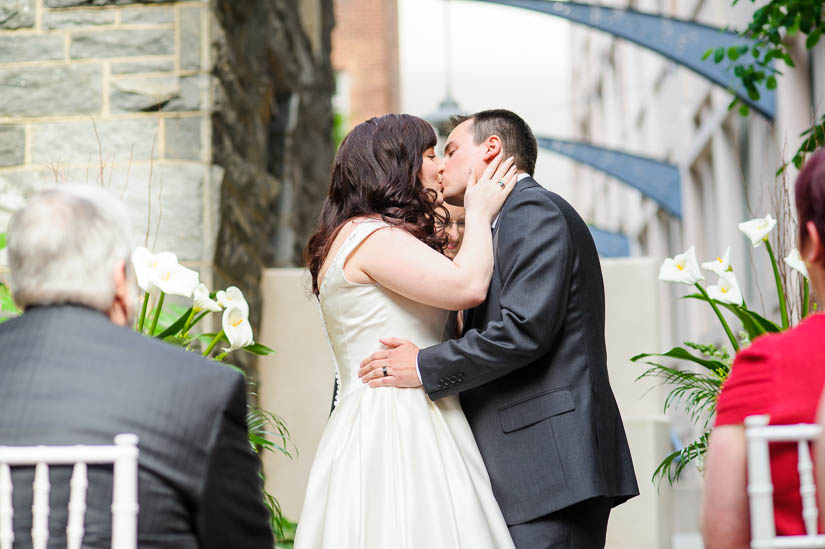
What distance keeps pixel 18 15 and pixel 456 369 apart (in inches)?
123

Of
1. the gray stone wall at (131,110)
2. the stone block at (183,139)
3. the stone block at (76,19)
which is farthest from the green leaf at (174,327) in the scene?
the stone block at (76,19)

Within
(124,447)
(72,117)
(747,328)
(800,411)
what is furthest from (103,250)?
(72,117)

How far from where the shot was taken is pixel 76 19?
4.92 metres

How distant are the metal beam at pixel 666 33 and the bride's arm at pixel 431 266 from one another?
561cm

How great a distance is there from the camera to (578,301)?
293cm

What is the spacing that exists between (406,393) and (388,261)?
0.35 m

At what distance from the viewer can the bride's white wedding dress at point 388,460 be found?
2.72 m

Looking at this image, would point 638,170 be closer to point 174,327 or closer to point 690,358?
point 690,358

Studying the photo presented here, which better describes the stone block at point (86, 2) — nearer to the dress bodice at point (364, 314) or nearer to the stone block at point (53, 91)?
the stone block at point (53, 91)

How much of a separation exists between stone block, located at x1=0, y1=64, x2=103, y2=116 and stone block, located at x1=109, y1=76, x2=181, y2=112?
0.08 meters

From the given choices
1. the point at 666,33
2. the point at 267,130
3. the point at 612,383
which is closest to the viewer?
the point at 612,383

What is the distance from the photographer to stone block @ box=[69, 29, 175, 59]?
488 centimetres

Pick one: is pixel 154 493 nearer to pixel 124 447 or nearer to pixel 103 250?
pixel 124 447

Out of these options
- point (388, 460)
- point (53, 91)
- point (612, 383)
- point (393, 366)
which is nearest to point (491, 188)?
point (393, 366)
